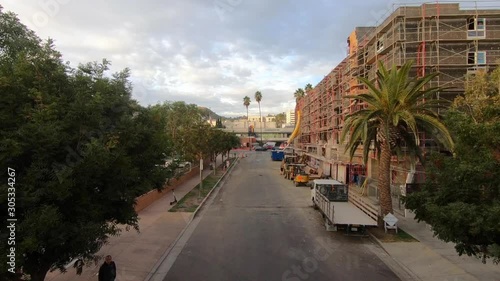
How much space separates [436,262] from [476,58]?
16219 mm

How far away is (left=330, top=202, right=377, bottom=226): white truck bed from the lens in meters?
16.8

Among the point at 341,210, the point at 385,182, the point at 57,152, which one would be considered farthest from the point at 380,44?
the point at 57,152

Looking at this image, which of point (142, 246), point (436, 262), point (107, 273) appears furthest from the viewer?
point (142, 246)

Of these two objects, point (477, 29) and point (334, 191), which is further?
point (477, 29)

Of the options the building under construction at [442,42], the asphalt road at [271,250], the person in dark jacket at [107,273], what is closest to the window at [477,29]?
the building under construction at [442,42]

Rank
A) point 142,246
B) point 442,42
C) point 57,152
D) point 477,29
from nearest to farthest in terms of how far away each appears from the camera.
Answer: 1. point 57,152
2. point 142,246
3. point 477,29
4. point 442,42

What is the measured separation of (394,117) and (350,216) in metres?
5.19

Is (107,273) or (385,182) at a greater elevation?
(385,182)

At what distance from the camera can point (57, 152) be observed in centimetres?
645

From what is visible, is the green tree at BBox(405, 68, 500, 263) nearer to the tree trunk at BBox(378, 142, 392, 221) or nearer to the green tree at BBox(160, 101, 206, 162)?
the tree trunk at BBox(378, 142, 392, 221)

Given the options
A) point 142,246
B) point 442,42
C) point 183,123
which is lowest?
point 142,246

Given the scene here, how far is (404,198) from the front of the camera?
33.6 feet

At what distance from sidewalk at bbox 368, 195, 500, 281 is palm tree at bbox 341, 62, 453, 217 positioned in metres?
2.66

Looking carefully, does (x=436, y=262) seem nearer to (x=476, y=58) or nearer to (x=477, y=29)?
(x=476, y=58)
